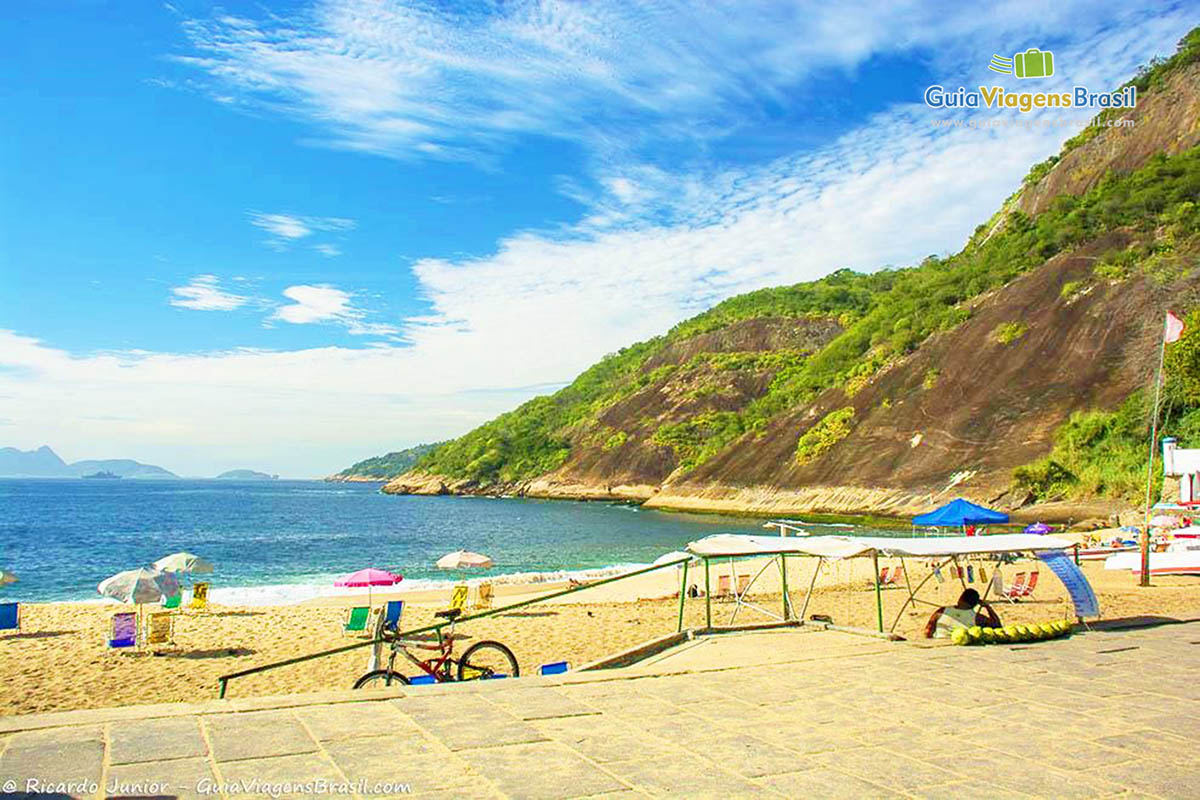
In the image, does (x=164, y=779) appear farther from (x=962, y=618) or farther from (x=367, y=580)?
(x=367, y=580)

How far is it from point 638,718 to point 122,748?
13.2ft

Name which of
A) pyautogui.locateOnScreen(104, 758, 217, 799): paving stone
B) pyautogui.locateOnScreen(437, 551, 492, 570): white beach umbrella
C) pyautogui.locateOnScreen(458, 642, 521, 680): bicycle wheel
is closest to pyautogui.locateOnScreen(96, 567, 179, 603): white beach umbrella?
pyautogui.locateOnScreen(458, 642, 521, 680): bicycle wheel

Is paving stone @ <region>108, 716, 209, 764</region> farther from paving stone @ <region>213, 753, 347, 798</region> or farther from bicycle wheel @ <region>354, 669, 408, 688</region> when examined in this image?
bicycle wheel @ <region>354, 669, 408, 688</region>

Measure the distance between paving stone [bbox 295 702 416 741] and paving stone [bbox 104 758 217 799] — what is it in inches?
38.9

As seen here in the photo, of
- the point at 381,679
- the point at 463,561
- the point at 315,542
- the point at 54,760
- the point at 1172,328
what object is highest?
the point at 1172,328

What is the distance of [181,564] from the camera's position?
20078 mm

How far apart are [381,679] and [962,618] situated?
8673 mm

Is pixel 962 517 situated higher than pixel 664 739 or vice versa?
pixel 962 517

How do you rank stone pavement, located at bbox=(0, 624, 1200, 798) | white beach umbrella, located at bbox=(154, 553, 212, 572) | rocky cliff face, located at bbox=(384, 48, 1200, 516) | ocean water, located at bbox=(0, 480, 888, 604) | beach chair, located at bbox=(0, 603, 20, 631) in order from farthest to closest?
rocky cliff face, located at bbox=(384, 48, 1200, 516)
ocean water, located at bbox=(0, 480, 888, 604)
white beach umbrella, located at bbox=(154, 553, 212, 572)
beach chair, located at bbox=(0, 603, 20, 631)
stone pavement, located at bbox=(0, 624, 1200, 798)

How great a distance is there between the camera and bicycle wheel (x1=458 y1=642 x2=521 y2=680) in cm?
1020

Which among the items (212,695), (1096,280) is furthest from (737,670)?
(1096,280)

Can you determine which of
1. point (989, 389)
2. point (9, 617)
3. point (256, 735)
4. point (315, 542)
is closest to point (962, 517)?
point (256, 735)

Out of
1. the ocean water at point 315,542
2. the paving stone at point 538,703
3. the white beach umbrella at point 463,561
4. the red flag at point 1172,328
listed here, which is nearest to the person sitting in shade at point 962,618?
the paving stone at point 538,703

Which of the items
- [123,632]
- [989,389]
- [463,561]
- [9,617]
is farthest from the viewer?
[989,389]
